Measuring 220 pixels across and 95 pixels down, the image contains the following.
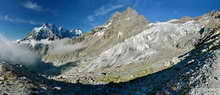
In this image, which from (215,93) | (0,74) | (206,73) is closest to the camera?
(215,93)

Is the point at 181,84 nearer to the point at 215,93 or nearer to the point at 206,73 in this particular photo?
the point at 206,73

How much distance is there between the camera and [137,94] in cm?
5250

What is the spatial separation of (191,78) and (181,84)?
2.48 m

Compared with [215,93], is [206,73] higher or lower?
higher

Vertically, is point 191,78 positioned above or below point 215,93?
above

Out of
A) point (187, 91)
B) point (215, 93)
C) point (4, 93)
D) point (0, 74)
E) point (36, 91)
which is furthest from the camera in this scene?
point (0, 74)

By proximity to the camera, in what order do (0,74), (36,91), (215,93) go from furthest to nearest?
(0,74) → (36,91) → (215,93)

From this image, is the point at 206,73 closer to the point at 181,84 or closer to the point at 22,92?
the point at 181,84

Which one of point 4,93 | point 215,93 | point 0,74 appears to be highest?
point 0,74

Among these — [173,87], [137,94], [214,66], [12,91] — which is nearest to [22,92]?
[12,91]

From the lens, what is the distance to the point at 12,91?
47625 millimetres

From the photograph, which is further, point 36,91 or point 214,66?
point 36,91

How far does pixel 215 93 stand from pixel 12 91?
1527 inches

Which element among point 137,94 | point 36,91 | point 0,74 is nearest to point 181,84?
point 137,94
